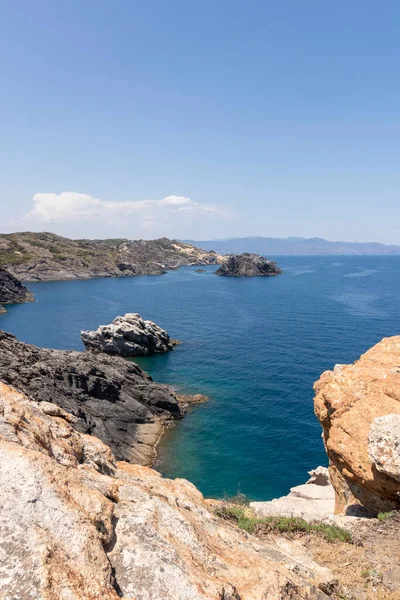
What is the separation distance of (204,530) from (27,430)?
559cm

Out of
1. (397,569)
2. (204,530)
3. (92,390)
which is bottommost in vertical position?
(92,390)

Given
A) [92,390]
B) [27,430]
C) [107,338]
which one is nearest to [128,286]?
[107,338]

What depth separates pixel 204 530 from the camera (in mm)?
9969

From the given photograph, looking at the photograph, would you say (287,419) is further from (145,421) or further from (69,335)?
(69,335)

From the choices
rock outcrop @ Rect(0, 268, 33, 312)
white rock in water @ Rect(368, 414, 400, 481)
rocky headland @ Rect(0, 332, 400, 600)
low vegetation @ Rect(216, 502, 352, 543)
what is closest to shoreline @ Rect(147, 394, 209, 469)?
rocky headland @ Rect(0, 332, 400, 600)

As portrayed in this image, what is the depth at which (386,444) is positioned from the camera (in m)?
16.0

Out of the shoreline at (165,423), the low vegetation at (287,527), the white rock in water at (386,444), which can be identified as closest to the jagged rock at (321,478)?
the white rock in water at (386,444)

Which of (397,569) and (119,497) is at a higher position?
(119,497)

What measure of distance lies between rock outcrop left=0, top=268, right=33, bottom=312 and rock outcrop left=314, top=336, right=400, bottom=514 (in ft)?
472

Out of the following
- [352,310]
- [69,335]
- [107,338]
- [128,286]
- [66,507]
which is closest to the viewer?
[66,507]

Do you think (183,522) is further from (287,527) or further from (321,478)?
(321,478)

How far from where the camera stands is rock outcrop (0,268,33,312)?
142 metres

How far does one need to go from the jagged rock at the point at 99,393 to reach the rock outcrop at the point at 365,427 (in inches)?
1128

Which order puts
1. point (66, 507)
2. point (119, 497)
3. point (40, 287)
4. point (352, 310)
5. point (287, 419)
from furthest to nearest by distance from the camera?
point (40, 287) < point (352, 310) < point (287, 419) < point (119, 497) < point (66, 507)
